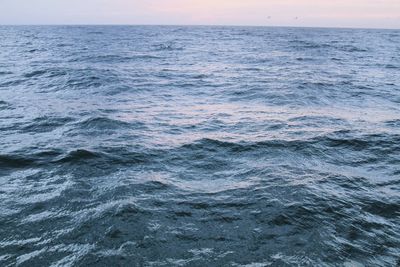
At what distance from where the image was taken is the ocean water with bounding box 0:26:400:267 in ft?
18.5

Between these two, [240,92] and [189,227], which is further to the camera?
[240,92]

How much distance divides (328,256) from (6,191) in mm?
6187

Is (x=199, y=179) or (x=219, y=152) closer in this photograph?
(x=199, y=179)

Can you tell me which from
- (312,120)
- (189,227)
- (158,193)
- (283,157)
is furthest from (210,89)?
(189,227)

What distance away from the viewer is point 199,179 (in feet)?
27.0

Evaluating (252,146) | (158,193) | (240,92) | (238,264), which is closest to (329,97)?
(240,92)

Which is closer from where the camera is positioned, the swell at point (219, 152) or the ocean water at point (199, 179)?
the ocean water at point (199, 179)

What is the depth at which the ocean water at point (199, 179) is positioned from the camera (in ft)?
18.5

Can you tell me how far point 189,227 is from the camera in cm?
623

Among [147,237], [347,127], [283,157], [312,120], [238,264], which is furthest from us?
[312,120]

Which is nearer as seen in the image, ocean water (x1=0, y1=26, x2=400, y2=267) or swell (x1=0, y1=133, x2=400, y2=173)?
ocean water (x1=0, y1=26, x2=400, y2=267)

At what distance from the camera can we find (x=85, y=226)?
6121 mm

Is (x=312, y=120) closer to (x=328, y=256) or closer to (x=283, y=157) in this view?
(x=283, y=157)

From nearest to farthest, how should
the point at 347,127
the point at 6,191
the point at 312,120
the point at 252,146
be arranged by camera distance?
the point at 6,191
the point at 252,146
the point at 347,127
the point at 312,120
